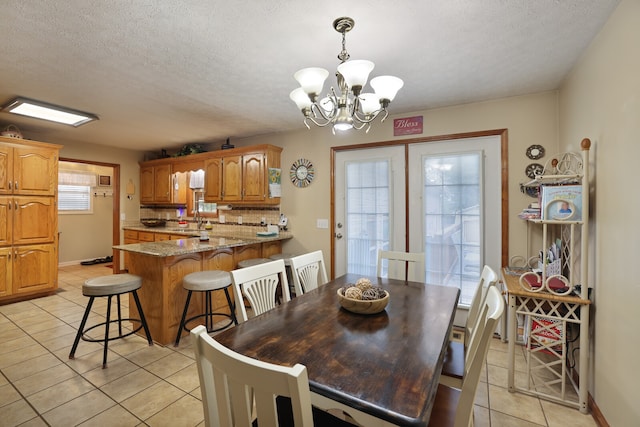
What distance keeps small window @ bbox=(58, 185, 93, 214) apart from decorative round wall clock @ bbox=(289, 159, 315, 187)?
538 centimetres

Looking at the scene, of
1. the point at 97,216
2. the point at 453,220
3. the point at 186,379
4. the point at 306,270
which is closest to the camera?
the point at 186,379

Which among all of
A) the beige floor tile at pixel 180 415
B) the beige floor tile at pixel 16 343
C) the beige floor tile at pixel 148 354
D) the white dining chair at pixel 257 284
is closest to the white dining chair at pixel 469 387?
the white dining chair at pixel 257 284

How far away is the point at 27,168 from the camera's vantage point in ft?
12.3

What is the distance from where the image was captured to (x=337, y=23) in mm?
1663

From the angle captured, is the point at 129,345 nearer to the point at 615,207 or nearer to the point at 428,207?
the point at 428,207

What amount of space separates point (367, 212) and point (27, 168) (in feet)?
14.4

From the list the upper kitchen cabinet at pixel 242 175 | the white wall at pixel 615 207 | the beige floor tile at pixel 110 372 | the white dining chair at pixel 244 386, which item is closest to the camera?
the white dining chair at pixel 244 386

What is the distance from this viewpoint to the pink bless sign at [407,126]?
127 inches

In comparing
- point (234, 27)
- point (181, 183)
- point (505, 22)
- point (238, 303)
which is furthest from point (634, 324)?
point (181, 183)

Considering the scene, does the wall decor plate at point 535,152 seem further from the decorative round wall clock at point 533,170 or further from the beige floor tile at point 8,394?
the beige floor tile at point 8,394

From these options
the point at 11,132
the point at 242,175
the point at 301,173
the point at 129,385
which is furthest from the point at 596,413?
the point at 11,132

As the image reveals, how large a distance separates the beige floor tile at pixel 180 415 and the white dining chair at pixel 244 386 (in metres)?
1.18

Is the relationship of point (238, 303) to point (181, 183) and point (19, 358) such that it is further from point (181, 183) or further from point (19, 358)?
point (181, 183)

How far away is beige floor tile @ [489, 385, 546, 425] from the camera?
6.00 feet
